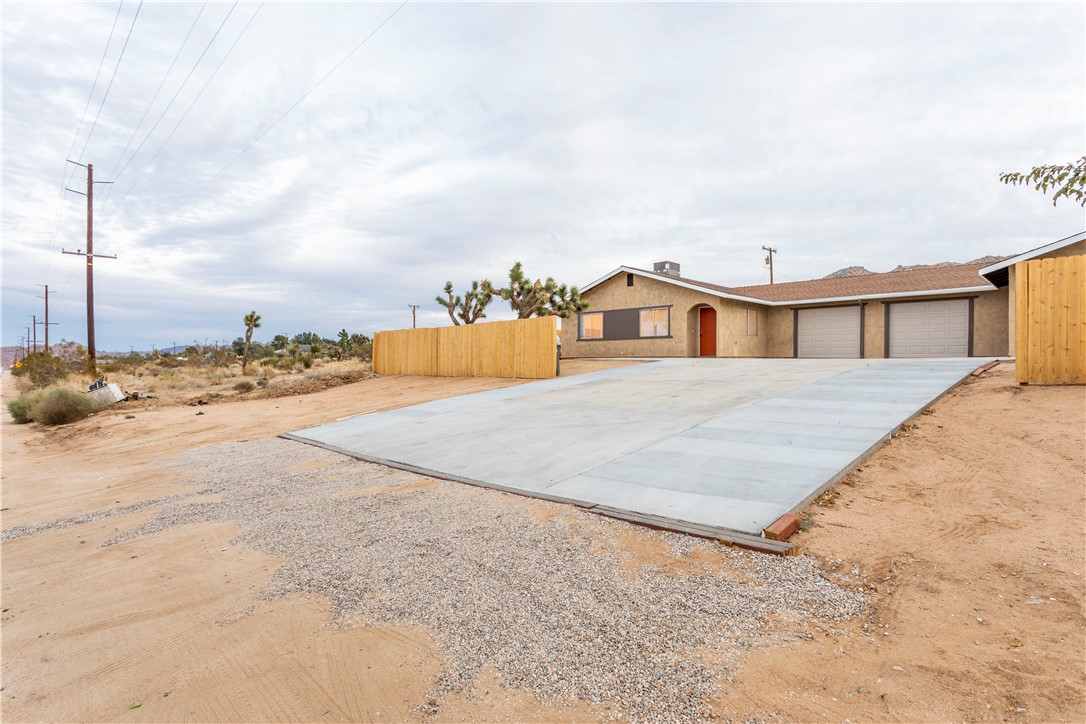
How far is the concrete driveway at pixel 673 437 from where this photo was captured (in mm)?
4551

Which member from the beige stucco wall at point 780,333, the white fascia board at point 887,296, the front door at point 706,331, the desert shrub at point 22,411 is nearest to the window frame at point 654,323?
the front door at point 706,331

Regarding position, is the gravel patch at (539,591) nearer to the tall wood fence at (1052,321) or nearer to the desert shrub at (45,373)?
the tall wood fence at (1052,321)

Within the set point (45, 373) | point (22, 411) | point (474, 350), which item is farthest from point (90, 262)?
point (474, 350)

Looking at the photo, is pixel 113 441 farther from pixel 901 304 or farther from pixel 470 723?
pixel 901 304

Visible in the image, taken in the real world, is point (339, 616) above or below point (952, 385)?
below

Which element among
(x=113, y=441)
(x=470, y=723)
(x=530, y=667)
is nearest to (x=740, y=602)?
(x=530, y=667)

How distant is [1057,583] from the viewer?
9.30ft

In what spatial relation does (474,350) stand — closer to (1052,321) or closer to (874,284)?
(1052,321)

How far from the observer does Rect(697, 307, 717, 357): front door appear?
2130cm

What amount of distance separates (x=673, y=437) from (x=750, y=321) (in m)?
17.5

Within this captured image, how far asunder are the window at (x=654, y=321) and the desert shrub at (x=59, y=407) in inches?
794

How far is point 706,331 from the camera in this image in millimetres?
21484

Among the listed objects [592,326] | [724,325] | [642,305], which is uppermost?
[642,305]

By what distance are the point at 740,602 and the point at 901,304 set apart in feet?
72.1
